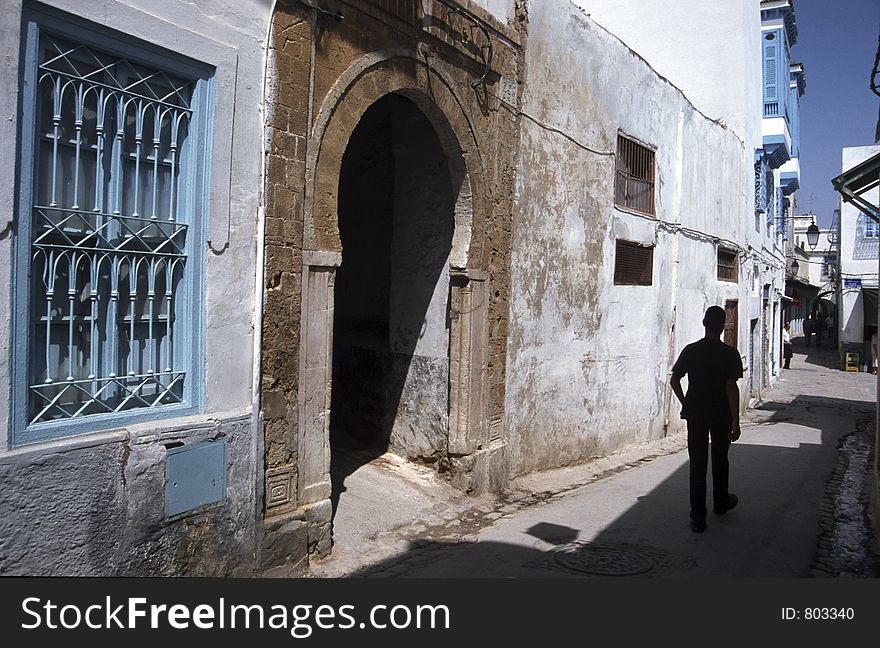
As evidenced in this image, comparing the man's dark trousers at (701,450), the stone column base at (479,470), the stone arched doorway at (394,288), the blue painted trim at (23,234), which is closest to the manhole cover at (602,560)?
the man's dark trousers at (701,450)

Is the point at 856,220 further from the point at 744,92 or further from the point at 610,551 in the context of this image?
the point at 610,551

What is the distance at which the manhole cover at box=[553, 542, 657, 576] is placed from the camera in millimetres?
4496

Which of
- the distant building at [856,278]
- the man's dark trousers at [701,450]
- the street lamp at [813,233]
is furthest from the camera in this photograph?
the distant building at [856,278]

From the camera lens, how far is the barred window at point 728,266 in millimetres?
13227

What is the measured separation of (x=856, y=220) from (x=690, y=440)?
23.4 metres

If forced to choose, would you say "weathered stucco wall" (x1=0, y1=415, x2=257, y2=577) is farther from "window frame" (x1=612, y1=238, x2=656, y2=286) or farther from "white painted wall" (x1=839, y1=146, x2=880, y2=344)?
"white painted wall" (x1=839, y1=146, x2=880, y2=344)

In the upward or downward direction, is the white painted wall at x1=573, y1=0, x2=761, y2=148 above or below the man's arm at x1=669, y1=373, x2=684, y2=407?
above

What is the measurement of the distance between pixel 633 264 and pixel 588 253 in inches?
58.2

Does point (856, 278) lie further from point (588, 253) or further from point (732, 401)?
point (732, 401)

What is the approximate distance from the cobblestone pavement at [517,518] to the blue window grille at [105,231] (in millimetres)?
1835

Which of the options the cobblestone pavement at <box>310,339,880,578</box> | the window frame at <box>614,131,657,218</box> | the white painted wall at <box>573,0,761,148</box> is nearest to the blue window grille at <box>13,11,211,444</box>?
the cobblestone pavement at <box>310,339,880,578</box>

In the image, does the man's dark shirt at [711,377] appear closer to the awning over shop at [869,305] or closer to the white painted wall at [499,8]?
the white painted wall at [499,8]

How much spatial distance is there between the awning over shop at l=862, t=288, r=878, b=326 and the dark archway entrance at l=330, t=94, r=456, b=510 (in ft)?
74.1

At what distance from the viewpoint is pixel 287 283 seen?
4.43 meters
